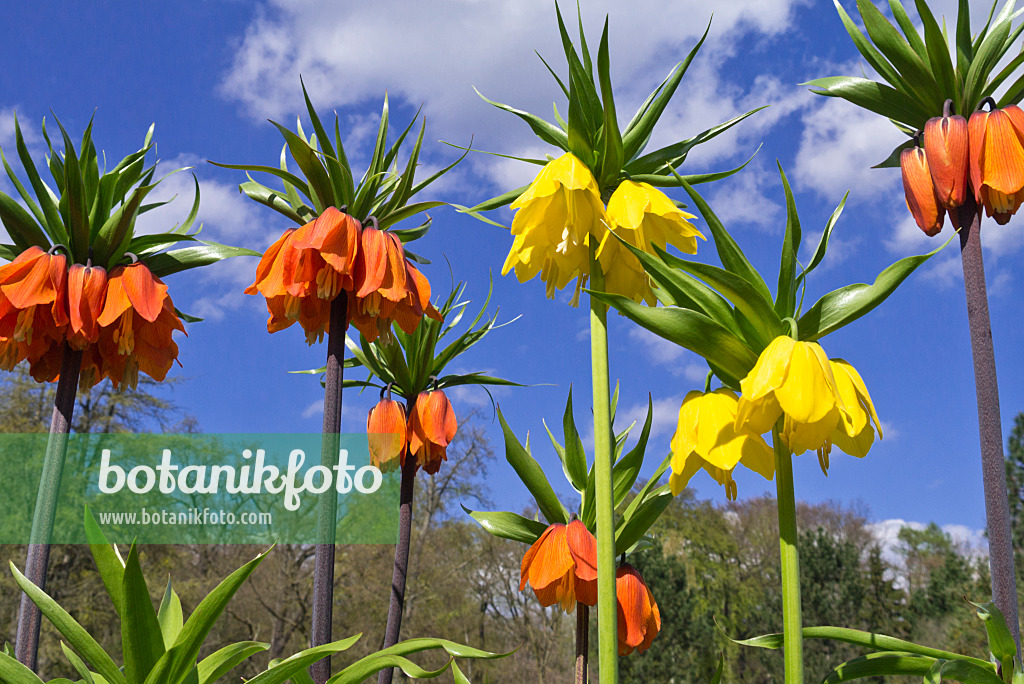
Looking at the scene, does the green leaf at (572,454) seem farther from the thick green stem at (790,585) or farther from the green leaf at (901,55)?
the green leaf at (901,55)

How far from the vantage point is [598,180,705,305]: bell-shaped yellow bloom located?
6.81ft

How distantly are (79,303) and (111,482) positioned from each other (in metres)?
14.4

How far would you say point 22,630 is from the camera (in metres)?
2.66

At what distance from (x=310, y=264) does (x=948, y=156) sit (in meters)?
2.41

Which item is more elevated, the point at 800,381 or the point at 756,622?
the point at 800,381

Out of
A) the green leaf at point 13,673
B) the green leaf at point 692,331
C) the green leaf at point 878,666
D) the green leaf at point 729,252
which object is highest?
the green leaf at point 729,252

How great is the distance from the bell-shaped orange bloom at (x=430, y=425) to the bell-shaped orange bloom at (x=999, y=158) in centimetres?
255

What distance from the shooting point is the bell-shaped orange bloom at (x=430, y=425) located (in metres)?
4.04

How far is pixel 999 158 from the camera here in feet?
9.18

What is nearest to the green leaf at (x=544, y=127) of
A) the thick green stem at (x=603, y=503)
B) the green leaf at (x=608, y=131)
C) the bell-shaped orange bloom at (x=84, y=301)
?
the green leaf at (x=608, y=131)

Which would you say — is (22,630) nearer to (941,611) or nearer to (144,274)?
(144,274)

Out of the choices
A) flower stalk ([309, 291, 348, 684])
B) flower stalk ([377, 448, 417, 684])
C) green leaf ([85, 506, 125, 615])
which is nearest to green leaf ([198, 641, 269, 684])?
green leaf ([85, 506, 125, 615])

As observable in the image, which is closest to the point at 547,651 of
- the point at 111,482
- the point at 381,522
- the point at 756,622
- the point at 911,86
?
the point at 381,522

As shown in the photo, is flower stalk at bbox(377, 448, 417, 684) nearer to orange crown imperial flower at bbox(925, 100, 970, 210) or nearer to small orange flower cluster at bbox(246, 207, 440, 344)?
small orange flower cluster at bbox(246, 207, 440, 344)
